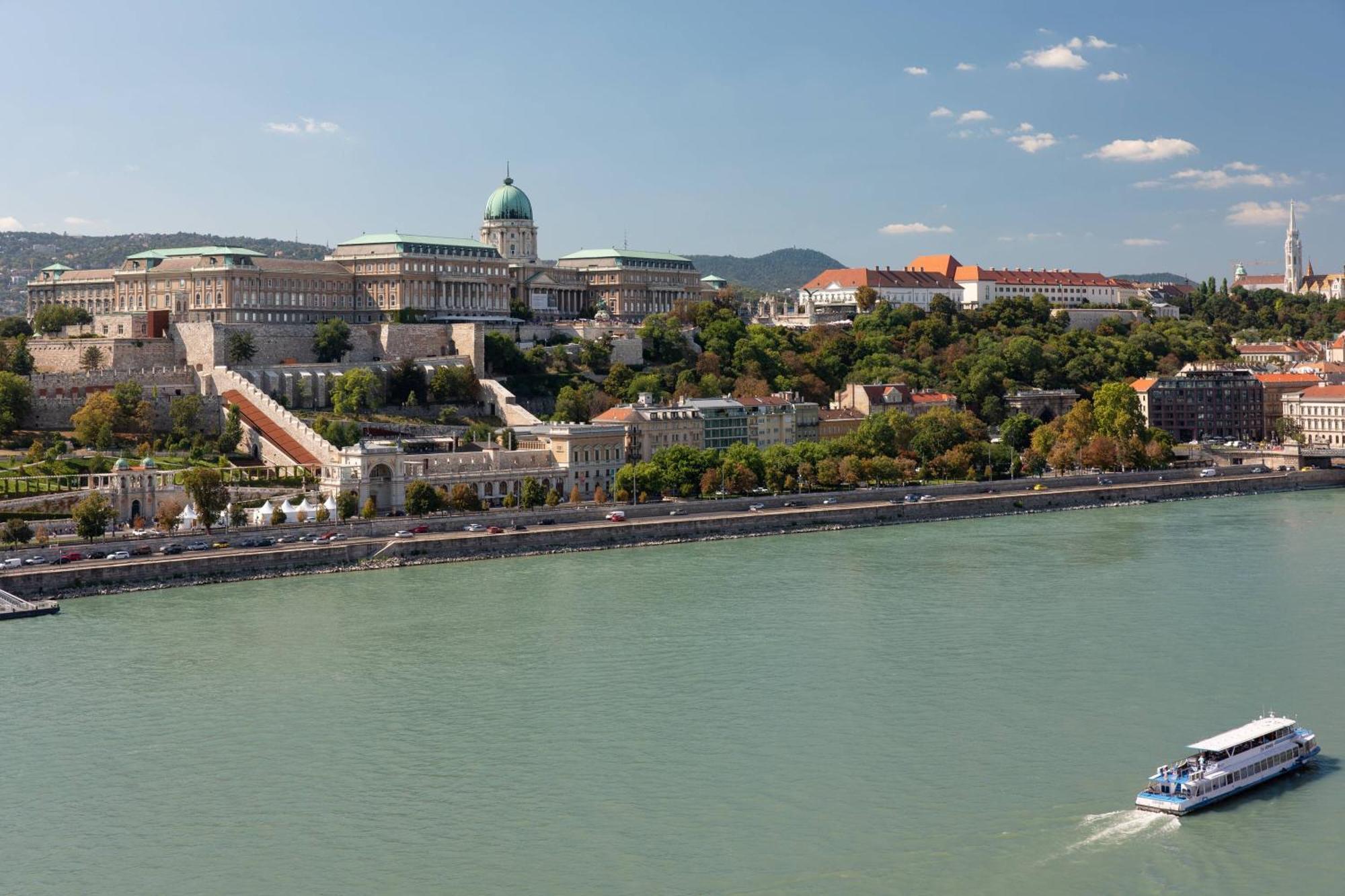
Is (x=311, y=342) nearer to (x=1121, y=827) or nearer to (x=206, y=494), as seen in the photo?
(x=206, y=494)

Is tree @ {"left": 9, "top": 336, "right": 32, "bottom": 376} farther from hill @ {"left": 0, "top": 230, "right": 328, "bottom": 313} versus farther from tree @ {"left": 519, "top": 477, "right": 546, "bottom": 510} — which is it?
hill @ {"left": 0, "top": 230, "right": 328, "bottom": 313}

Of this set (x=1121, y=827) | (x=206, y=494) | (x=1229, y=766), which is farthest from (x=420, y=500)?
(x=1121, y=827)

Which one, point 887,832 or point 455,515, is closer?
point 887,832

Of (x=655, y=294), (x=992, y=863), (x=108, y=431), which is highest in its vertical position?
(x=655, y=294)

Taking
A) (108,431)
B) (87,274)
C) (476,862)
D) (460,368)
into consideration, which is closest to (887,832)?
(476,862)

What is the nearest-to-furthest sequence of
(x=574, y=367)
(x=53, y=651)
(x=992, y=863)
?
1. (x=992, y=863)
2. (x=53, y=651)
3. (x=574, y=367)

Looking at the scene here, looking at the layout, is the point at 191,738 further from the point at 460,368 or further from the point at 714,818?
the point at 460,368

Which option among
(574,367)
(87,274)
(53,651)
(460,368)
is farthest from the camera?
(87,274)

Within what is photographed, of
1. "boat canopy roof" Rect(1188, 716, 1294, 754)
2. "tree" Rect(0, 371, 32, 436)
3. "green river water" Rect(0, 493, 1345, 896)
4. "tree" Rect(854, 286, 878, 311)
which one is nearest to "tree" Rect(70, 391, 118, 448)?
"tree" Rect(0, 371, 32, 436)
